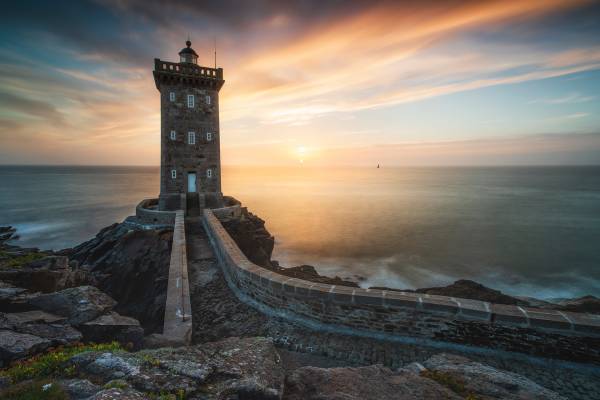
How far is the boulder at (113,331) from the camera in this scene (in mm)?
4668

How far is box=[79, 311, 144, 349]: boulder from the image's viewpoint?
4.67 m

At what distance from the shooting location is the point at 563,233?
1151 inches

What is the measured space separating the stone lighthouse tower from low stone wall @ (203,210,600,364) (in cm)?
1518

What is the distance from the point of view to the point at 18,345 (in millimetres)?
4082

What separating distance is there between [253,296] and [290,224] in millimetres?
30670

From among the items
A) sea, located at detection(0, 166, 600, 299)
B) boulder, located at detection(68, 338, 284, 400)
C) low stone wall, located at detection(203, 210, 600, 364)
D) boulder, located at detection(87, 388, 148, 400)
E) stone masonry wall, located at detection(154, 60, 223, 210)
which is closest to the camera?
boulder, located at detection(87, 388, 148, 400)

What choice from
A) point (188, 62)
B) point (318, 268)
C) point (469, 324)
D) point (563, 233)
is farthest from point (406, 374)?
point (563, 233)

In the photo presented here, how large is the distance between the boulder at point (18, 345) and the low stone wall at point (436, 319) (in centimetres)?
382

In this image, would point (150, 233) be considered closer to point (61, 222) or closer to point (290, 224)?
point (290, 224)

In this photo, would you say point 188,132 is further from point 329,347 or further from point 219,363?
point 219,363

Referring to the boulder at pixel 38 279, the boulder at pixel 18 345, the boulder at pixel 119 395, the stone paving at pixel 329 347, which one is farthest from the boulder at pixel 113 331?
the boulder at pixel 38 279

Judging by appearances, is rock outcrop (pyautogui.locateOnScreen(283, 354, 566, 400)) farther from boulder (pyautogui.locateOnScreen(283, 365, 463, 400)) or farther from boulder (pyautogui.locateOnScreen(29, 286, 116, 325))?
boulder (pyautogui.locateOnScreen(29, 286, 116, 325))

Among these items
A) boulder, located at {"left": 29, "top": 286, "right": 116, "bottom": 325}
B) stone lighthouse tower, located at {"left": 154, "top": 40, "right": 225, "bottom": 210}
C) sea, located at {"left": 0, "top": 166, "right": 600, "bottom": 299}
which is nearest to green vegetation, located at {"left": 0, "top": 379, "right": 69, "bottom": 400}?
boulder, located at {"left": 29, "top": 286, "right": 116, "bottom": 325}

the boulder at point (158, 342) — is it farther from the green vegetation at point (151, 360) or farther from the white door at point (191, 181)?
the white door at point (191, 181)
